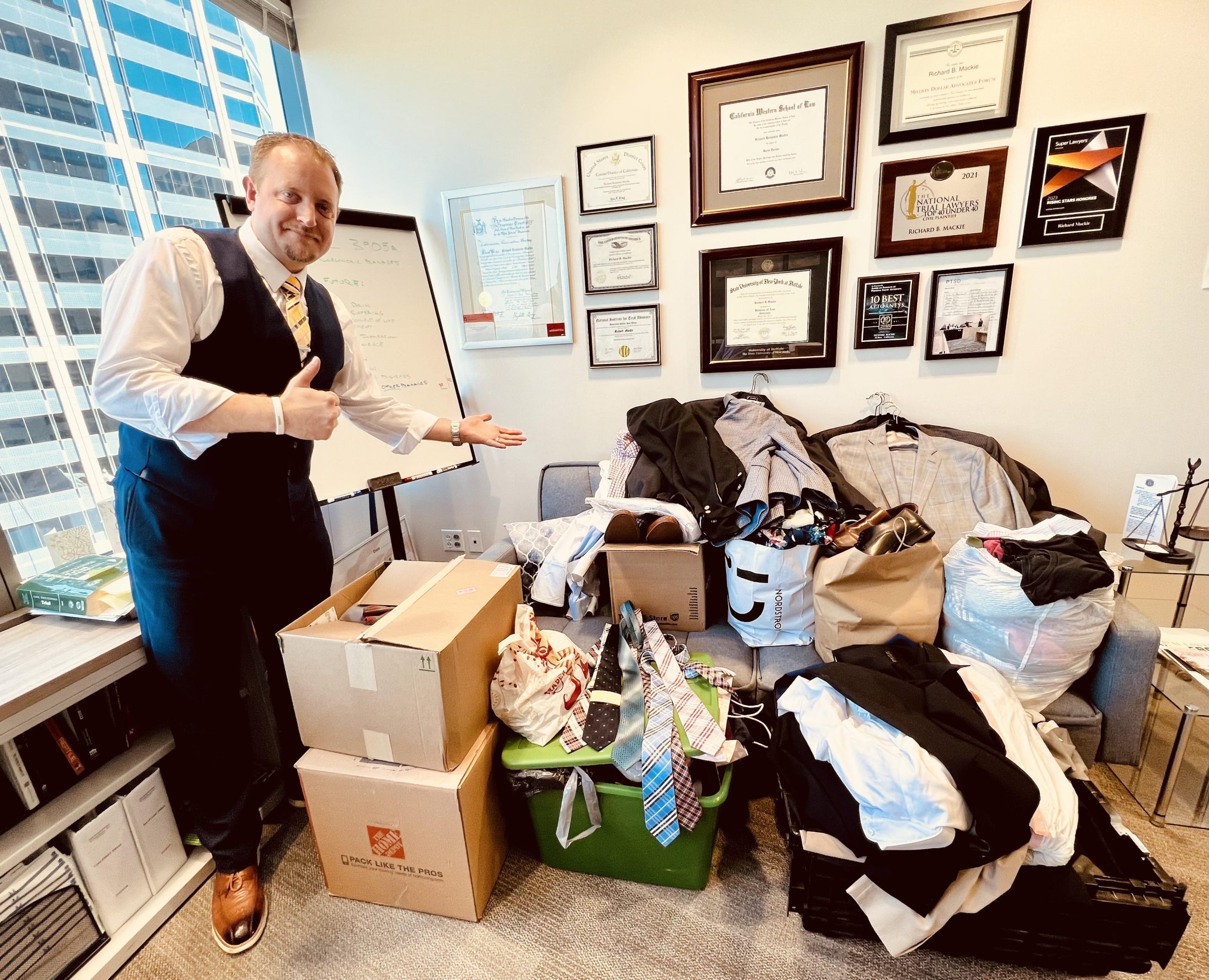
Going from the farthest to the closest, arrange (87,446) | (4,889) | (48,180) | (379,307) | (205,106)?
(379,307) → (205,106) → (87,446) → (48,180) → (4,889)

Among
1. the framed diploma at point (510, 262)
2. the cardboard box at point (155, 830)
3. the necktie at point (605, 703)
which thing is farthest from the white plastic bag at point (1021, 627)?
the cardboard box at point (155, 830)

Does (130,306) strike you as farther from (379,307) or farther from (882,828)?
→ (882,828)

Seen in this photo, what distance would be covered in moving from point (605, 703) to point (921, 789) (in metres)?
0.70

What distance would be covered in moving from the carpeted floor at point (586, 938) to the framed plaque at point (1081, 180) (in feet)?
5.62

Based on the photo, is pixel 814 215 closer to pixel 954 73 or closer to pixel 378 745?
pixel 954 73

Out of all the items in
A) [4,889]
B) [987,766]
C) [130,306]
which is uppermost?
[130,306]

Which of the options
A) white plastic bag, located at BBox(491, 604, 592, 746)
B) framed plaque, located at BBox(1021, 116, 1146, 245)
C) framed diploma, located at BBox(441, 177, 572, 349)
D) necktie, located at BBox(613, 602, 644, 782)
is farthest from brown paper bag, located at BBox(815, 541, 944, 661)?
framed diploma, located at BBox(441, 177, 572, 349)

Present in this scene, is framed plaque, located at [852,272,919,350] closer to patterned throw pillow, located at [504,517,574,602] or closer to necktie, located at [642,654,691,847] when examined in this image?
patterned throw pillow, located at [504,517,574,602]

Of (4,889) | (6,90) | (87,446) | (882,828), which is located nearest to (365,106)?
(6,90)

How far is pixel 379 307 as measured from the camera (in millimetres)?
2141

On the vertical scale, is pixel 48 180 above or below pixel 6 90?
below

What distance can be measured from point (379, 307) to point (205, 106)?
856mm

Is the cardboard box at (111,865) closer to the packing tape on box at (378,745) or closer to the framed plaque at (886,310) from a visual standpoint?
the packing tape on box at (378,745)

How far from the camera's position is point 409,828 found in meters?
1.27
